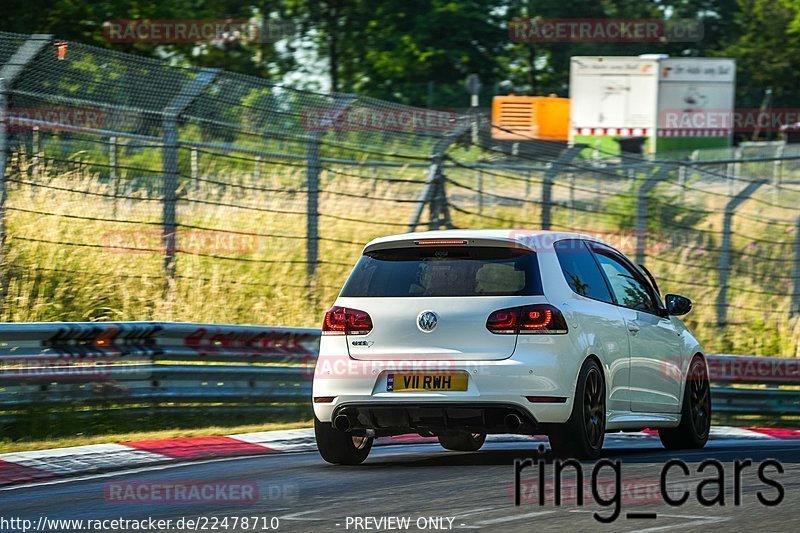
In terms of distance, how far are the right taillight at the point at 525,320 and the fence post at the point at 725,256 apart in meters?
9.36

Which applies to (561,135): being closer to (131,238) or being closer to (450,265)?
(131,238)

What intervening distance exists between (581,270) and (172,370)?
11.5ft

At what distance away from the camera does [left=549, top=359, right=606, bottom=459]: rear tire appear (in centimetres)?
895

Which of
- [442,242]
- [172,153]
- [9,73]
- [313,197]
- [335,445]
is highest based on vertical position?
[9,73]

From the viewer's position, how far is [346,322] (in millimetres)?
9180

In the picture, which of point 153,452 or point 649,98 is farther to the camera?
point 649,98

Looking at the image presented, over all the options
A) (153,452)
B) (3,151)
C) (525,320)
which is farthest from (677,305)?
(3,151)

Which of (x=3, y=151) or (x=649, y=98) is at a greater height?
(x=649, y=98)

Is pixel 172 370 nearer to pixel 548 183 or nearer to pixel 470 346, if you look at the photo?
pixel 470 346

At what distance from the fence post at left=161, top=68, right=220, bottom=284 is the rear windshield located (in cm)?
485
